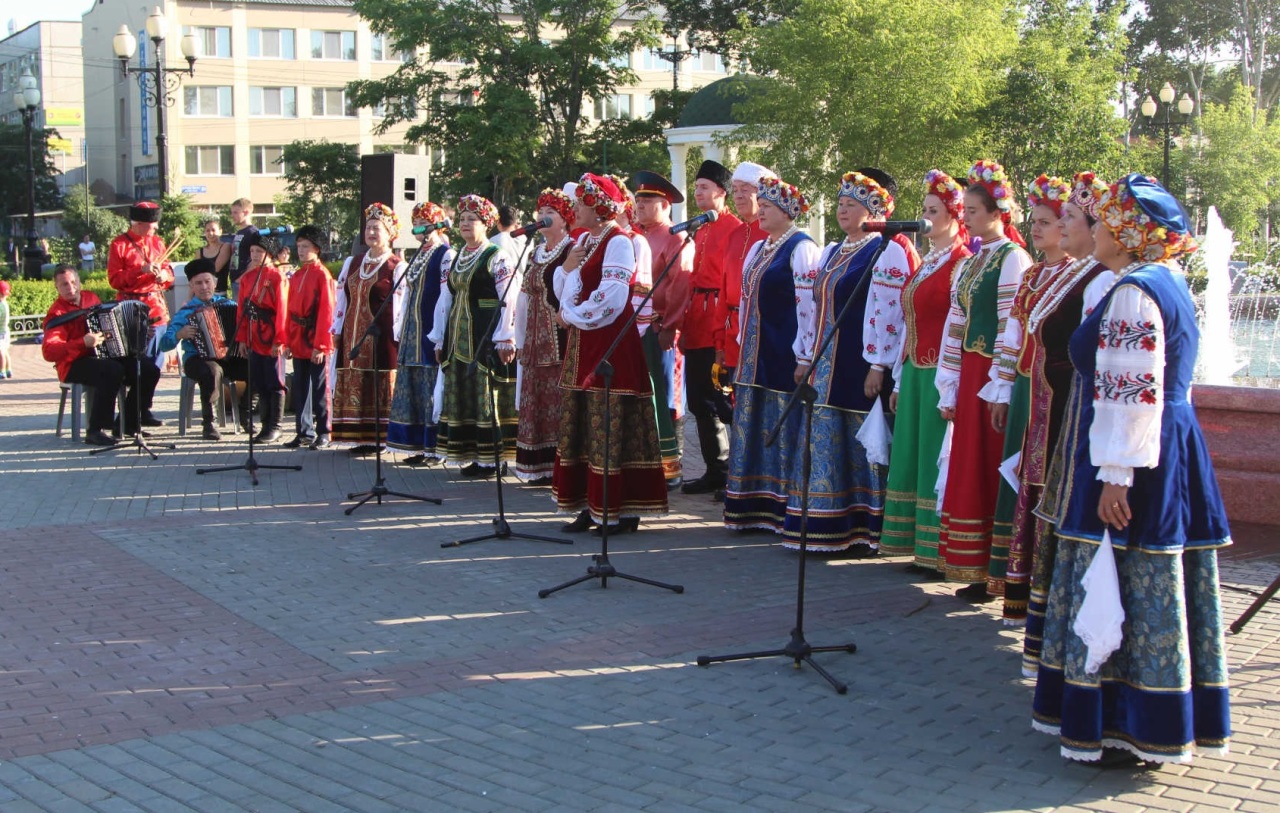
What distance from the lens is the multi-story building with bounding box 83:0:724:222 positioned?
6475 cm

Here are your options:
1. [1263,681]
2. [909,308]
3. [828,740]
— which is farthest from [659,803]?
[909,308]

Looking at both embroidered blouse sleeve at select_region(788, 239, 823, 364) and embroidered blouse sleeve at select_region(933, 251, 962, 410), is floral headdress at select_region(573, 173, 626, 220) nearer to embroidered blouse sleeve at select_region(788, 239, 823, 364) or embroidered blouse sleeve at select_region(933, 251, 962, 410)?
embroidered blouse sleeve at select_region(788, 239, 823, 364)

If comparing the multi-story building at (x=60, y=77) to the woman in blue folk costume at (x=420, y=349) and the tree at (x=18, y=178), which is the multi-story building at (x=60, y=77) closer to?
the tree at (x=18, y=178)

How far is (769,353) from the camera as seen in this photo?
8695mm

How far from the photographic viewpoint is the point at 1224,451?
9.30m

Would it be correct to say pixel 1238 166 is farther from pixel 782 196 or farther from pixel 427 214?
pixel 782 196

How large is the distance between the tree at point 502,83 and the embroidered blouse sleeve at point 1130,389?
116ft

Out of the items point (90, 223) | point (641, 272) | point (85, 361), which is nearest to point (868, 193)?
point (641, 272)

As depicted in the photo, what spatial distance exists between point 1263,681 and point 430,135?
3745 centimetres

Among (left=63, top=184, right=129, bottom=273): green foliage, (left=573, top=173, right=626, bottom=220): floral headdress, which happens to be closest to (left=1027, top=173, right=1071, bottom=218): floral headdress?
(left=573, top=173, right=626, bottom=220): floral headdress

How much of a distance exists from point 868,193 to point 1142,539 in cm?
365

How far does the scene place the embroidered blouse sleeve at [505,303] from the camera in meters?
10.5

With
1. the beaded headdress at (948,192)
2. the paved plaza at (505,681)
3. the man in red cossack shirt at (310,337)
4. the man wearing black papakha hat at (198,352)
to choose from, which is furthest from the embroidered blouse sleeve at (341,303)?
the beaded headdress at (948,192)

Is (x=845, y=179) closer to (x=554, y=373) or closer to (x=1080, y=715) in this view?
(x=554, y=373)
